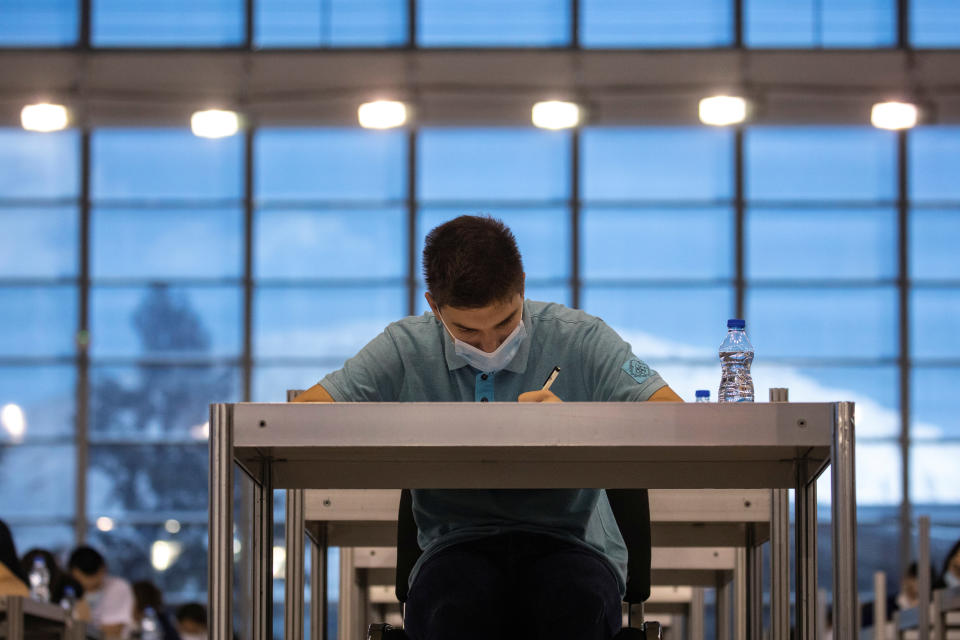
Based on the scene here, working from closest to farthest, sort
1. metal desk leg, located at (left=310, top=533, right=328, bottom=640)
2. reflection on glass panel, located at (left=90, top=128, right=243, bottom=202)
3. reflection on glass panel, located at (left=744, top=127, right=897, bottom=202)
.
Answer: metal desk leg, located at (left=310, top=533, right=328, bottom=640)
reflection on glass panel, located at (left=744, top=127, right=897, bottom=202)
reflection on glass panel, located at (left=90, top=128, right=243, bottom=202)

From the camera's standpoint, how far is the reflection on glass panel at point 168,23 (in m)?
11.1

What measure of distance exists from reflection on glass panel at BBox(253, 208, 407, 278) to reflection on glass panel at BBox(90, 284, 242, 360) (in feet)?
1.71

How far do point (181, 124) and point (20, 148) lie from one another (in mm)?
1402

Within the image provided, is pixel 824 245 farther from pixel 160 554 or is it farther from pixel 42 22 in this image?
pixel 42 22

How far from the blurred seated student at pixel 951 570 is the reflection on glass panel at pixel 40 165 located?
7.54 meters

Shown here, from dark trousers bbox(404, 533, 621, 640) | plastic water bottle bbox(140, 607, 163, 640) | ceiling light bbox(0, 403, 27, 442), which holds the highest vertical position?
ceiling light bbox(0, 403, 27, 442)

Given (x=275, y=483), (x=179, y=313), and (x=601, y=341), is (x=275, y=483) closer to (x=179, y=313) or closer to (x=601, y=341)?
(x=601, y=341)

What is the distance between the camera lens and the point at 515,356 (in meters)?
2.12

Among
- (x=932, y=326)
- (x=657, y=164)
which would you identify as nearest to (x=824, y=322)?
(x=932, y=326)

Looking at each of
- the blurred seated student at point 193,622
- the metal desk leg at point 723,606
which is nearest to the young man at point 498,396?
the metal desk leg at point 723,606

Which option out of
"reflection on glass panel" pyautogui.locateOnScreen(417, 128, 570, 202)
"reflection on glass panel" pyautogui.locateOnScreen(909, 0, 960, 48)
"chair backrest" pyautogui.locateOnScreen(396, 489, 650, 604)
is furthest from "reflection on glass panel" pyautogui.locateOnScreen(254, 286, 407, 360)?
"chair backrest" pyautogui.locateOnScreen(396, 489, 650, 604)

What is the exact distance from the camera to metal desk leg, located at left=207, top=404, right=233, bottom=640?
1680 mm

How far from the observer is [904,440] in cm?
1065

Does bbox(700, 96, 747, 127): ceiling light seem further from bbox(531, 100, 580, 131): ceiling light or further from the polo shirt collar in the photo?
the polo shirt collar
